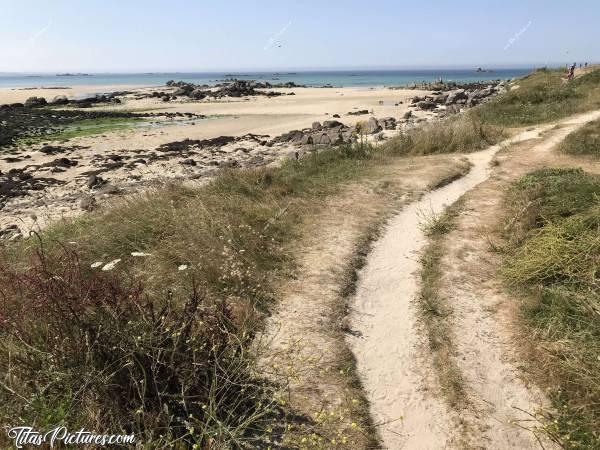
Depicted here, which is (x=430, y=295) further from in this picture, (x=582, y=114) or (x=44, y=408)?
(x=582, y=114)

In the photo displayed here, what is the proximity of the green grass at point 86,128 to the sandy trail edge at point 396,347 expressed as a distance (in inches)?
1048

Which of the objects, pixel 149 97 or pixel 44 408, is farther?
pixel 149 97

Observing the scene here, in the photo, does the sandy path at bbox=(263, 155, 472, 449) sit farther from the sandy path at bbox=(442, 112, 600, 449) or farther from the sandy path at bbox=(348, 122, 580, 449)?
the sandy path at bbox=(442, 112, 600, 449)

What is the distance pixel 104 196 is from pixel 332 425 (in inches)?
508

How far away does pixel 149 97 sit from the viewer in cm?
6312

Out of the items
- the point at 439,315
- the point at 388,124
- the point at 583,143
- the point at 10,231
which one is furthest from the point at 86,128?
the point at 439,315

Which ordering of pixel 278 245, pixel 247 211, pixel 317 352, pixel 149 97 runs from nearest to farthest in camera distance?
pixel 317 352, pixel 278 245, pixel 247 211, pixel 149 97

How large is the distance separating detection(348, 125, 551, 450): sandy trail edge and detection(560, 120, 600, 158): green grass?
8175mm

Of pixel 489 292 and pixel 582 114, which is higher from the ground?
pixel 582 114

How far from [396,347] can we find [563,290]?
7.82ft

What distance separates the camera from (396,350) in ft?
16.5

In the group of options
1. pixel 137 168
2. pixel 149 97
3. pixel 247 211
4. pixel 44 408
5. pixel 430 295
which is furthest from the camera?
pixel 149 97

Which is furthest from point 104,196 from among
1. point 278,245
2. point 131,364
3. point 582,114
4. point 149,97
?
point 149,97

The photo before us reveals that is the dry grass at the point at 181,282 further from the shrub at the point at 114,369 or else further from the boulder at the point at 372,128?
the boulder at the point at 372,128
